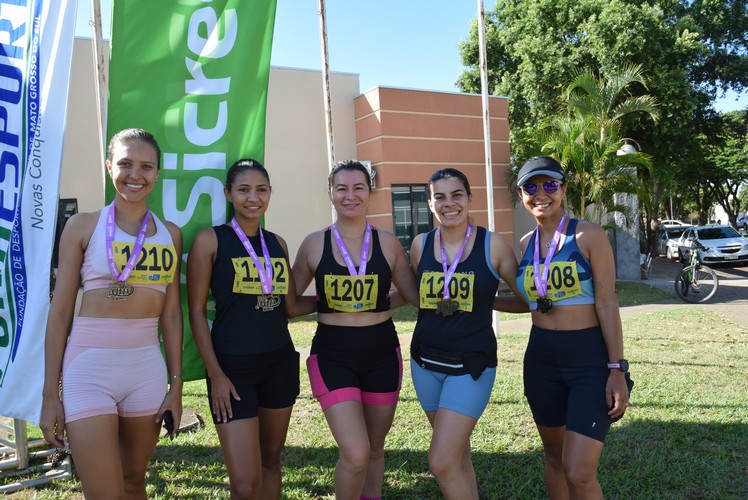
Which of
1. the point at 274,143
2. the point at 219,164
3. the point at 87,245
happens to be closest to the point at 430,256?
the point at 219,164

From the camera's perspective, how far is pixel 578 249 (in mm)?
3012

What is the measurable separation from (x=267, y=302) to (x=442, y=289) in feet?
3.28

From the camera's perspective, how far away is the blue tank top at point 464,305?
3.10 meters

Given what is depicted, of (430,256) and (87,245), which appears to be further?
(430,256)

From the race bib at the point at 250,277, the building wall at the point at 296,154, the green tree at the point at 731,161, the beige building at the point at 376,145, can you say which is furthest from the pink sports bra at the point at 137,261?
the green tree at the point at 731,161

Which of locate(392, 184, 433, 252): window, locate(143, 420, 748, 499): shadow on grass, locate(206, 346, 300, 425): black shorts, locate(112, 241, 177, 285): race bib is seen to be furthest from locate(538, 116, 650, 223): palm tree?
locate(112, 241, 177, 285): race bib

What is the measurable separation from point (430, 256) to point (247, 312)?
111cm

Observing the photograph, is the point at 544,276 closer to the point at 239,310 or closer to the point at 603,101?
the point at 239,310

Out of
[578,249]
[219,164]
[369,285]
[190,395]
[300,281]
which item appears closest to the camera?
[578,249]

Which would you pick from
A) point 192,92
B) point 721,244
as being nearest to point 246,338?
point 192,92

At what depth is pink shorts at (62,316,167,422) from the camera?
2582 mm

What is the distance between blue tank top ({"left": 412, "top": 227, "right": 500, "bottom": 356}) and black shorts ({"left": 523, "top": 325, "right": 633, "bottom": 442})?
274 millimetres

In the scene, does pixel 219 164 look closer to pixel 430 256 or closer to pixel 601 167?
pixel 430 256

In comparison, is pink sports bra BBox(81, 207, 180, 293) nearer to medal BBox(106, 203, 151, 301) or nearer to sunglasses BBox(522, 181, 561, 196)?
medal BBox(106, 203, 151, 301)
